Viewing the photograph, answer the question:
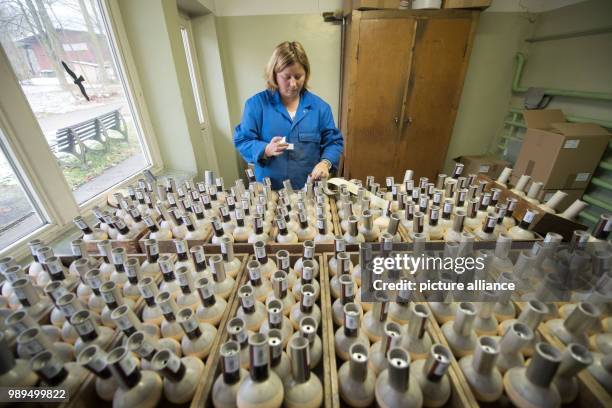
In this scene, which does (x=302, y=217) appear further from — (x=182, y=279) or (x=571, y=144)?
→ (x=571, y=144)

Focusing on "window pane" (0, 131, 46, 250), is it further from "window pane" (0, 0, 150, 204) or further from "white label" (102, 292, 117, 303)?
"white label" (102, 292, 117, 303)

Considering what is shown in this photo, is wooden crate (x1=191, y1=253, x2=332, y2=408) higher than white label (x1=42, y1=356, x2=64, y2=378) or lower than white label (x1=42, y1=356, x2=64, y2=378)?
lower

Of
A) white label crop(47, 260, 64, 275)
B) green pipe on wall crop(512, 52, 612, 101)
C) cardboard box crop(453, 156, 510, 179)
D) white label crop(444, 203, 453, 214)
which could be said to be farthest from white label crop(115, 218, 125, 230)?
green pipe on wall crop(512, 52, 612, 101)

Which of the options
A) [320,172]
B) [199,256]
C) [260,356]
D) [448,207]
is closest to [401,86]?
[320,172]

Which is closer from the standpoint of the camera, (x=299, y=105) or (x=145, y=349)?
(x=145, y=349)

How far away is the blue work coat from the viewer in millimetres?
1688

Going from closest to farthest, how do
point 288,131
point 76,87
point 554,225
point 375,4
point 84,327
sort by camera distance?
point 84,327, point 554,225, point 76,87, point 288,131, point 375,4

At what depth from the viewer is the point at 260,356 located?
52 cm

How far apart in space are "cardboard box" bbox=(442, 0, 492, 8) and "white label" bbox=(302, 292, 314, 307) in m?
2.95

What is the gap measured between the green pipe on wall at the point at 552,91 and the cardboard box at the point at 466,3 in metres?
0.99

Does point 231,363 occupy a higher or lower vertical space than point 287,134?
lower

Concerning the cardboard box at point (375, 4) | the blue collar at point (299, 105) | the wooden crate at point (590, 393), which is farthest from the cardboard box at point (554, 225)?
the cardboard box at point (375, 4)

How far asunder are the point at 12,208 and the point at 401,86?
3054 mm

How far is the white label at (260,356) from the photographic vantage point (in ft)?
1.69
